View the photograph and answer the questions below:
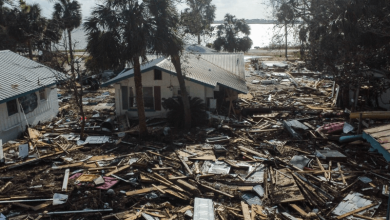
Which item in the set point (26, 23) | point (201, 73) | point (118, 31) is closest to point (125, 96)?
point (201, 73)

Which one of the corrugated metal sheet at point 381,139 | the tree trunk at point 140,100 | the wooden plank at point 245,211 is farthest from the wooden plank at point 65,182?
the corrugated metal sheet at point 381,139

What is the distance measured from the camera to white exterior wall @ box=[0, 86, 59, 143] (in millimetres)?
18203

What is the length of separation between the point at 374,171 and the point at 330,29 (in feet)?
40.0

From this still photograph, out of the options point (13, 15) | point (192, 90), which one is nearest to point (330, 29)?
point (192, 90)

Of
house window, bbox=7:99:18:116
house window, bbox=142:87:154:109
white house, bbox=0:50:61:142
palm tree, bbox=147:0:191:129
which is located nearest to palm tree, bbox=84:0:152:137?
palm tree, bbox=147:0:191:129

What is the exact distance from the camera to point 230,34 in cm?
5241

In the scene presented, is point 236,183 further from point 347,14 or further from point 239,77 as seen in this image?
point 239,77

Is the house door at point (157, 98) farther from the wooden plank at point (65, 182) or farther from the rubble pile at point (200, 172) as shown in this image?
the wooden plank at point (65, 182)

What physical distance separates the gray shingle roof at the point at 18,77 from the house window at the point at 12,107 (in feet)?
2.86

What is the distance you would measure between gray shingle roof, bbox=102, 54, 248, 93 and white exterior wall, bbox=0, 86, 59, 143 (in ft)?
13.2

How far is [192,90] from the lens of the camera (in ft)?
76.9

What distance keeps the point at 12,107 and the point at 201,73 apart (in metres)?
12.5

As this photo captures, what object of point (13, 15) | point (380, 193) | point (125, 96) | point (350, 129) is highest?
point (13, 15)

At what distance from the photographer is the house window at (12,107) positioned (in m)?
19.0
